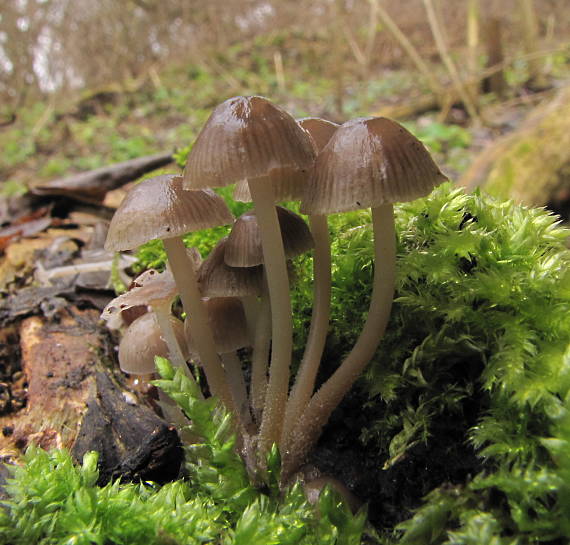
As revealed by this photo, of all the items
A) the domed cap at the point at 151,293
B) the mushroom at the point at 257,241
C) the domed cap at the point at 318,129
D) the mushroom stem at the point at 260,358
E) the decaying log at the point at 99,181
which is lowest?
the mushroom stem at the point at 260,358

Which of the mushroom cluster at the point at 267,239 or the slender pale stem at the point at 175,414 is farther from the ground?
the mushroom cluster at the point at 267,239

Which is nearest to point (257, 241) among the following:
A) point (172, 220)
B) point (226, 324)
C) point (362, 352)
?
point (172, 220)

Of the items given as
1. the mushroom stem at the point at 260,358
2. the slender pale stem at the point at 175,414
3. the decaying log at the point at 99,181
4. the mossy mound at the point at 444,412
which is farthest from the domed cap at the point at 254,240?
the decaying log at the point at 99,181

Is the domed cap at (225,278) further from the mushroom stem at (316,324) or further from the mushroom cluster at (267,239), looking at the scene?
the mushroom stem at (316,324)

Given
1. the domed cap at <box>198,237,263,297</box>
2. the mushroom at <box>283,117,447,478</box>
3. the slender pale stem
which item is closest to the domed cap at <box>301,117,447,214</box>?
the mushroom at <box>283,117,447,478</box>

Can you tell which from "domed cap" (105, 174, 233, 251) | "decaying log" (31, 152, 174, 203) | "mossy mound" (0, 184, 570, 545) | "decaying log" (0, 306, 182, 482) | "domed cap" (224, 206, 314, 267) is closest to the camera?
"mossy mound" (0, 184, 570, 545)

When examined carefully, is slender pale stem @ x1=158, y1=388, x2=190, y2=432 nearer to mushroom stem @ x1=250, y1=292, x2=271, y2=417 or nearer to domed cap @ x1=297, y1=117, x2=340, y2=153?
mushroom stem @ x1=250, y1=292, x2=271, y2=417

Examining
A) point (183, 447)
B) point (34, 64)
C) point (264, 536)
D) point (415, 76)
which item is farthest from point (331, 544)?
point (34, 64)
